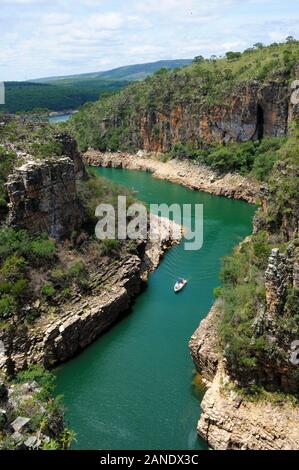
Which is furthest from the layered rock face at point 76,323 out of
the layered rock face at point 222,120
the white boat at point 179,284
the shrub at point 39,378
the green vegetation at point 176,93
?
the green vegetation at point 176,93

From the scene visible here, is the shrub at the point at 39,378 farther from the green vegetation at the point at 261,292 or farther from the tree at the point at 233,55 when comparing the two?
the tree at the point at 233,55

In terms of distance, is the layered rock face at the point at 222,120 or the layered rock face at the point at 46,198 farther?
the layered rock face at the point at 222,120

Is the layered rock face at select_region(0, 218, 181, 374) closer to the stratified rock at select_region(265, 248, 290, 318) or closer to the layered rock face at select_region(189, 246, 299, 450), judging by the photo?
the layered rock face at select_region(189, 246, 299, 450)

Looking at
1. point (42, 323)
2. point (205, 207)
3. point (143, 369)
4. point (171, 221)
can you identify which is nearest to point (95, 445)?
point (143, 369)

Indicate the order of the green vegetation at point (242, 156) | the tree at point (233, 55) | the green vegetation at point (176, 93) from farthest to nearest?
the tree at point (233, 55) → the green vegetation at point (176, 93) → the green vegetation at point (242, 156)

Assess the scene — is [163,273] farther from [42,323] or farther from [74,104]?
[74,104]

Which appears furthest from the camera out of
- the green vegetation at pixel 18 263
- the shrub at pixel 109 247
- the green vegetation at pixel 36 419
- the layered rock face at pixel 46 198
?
the shrub at pixel 109 247

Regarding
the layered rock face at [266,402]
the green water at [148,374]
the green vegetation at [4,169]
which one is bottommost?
the green water at [148,374]
